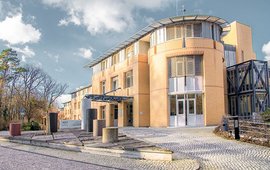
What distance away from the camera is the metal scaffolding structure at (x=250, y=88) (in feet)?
86.8

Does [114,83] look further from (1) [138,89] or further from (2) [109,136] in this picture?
(2) [109,136]

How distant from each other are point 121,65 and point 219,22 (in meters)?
12.1

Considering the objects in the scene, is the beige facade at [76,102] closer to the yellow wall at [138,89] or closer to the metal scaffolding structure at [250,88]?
the yellow wall at [138,89]

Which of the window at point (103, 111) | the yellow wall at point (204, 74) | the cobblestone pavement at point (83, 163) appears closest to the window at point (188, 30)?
the yellow wall at point (204, 74)

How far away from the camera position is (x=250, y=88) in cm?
2678

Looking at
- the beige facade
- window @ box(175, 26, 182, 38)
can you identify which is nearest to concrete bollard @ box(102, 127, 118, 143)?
window @ box(175, 26, 182, 38)

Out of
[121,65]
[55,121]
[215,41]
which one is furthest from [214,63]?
[55,121]

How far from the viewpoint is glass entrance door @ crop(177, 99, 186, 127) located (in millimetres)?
24183

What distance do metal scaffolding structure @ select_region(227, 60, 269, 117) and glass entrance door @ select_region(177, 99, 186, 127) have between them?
6.76 meters

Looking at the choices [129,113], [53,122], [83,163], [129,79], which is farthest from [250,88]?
[83,163]

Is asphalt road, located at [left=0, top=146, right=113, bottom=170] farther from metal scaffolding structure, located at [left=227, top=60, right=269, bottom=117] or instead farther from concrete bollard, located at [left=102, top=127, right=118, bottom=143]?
metal scaffolding structure, located at [left=227, top=60, right=269, bottom=117]

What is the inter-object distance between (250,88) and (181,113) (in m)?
7.69

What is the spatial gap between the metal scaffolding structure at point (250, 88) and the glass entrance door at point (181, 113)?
6.76 metres

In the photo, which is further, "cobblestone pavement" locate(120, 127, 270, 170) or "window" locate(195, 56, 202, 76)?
"window" locate(195, 56, 202, 76)
